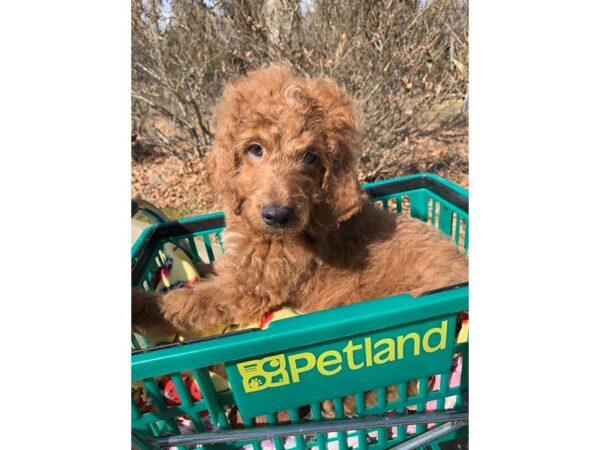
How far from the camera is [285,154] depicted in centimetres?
170

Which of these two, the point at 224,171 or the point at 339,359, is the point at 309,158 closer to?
the point at 224,171

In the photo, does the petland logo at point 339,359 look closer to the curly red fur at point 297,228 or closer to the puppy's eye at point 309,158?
the curly red fur at point 297,228

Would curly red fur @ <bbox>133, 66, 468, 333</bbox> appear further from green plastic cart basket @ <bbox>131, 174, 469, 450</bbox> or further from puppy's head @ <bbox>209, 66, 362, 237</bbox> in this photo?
green plastic cart basket @ <bbox>131, 174, 469, 450</bbox>

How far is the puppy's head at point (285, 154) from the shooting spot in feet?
5.47

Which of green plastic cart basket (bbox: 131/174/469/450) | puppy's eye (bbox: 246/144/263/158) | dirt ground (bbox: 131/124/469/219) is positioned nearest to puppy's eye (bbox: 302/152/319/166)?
puppy's eye (bbox: 246/144/263/158)

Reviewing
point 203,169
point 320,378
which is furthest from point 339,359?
point 203,169

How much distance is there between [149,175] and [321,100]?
1059 mm

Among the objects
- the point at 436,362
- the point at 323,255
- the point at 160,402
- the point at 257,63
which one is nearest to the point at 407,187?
the point at 323,255

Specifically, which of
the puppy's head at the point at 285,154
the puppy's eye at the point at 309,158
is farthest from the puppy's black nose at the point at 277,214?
the puppy's eye at the point at 309,158

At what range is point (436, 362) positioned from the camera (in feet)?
4.57

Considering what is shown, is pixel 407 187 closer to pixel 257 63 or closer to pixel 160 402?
pixel 257 63

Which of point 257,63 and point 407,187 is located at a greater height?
point 257,63

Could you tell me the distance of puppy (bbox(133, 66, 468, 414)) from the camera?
1.70 m

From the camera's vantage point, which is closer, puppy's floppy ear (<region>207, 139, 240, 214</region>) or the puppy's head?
the puppy's head
